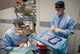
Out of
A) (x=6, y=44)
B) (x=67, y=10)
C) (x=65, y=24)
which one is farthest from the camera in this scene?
(x=67, y=10)

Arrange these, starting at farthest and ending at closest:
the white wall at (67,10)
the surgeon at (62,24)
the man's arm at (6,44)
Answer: the white wall at (67,10), the surgeon at (62,24), the man's arm at (6,44)

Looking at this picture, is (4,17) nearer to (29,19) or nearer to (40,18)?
(29,19)

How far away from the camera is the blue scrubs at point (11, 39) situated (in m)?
1.93

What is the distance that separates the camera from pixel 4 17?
4.23 m

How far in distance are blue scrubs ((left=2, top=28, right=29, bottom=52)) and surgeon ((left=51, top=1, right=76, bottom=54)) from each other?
621 mm

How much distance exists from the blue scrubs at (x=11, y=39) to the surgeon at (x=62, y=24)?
621mm

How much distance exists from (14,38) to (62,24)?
3.01ft

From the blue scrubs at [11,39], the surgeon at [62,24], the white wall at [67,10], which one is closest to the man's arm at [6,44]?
the blue scrubs at [11,39]

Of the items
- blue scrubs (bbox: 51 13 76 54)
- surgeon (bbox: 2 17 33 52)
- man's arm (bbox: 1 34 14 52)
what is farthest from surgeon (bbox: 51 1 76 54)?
man's arm (bbox: 1 34 14 52)

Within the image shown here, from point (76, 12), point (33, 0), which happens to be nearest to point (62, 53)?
point (76, 12)

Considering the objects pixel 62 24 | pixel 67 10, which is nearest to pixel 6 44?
pixel 62 24

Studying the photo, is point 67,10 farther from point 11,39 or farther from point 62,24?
point 11,39

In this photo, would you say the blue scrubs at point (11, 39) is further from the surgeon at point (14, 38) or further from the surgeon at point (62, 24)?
the surgeon at point (62, 24)

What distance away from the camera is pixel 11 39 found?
200 cm
